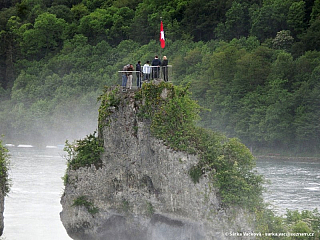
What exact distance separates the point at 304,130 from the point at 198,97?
17924 mm

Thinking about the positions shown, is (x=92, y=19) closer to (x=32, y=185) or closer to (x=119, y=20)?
(x=119, y=20)

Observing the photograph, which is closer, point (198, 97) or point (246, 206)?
point (246, 206)

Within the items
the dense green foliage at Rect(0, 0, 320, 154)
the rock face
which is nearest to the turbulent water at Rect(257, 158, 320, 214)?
the dense green foliage at Rect(0, 0, 320, 154)

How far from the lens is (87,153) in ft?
137

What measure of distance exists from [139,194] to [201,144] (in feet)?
10.6

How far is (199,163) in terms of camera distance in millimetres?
39531

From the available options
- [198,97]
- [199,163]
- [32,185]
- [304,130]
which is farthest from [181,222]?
[198,97]

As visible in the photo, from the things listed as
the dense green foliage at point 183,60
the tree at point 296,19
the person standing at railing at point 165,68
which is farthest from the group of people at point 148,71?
the tree at point 296,19

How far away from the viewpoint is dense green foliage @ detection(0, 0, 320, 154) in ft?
363

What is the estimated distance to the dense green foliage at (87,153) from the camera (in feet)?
136

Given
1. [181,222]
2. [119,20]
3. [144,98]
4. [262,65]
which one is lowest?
[181,222]

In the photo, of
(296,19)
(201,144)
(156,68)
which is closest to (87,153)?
(156,68)

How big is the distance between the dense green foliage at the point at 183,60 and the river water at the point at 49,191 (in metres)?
13.6

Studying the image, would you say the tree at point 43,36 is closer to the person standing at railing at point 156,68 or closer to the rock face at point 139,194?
the person standing at railing at point 156,68
